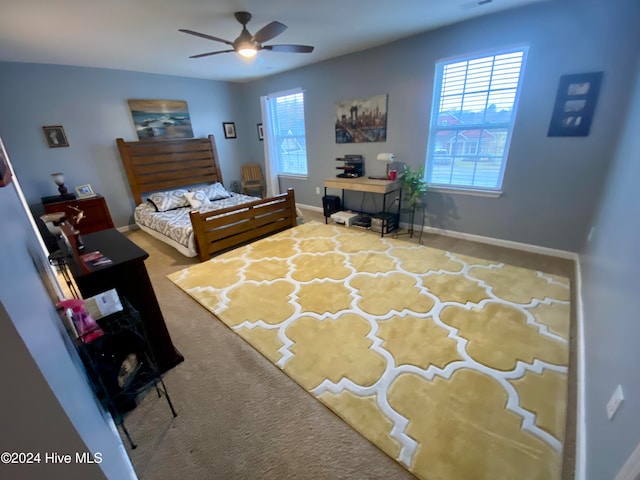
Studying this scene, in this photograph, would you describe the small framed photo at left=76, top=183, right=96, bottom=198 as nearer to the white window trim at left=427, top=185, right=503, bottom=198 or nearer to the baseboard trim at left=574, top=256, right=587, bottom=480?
the white window trim at left=427, top=185, right=503, bottom=198

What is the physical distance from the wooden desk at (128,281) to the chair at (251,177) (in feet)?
12.7

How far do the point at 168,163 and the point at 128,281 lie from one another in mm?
3786

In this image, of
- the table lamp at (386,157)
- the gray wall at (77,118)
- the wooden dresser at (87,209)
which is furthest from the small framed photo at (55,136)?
the table lamp at (386,157)

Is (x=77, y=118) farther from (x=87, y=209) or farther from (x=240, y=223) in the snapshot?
(x=240, y=223)

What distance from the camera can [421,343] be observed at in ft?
5.87

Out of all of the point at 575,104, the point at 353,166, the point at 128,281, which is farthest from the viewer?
the point at 353,166

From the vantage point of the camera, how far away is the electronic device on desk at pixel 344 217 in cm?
407

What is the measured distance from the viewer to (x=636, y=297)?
97 cm

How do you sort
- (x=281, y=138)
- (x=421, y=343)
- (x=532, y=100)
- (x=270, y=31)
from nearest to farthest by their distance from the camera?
(x=421, y=343) < (x=270, y=31) < (x=532, y=100) < (x=281, y=138)

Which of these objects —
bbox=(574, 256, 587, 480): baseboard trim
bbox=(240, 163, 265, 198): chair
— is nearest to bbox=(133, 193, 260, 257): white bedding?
bbox=(240, 163, 265, 198): chair

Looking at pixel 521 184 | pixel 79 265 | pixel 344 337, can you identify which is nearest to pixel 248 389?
pixel 344 337

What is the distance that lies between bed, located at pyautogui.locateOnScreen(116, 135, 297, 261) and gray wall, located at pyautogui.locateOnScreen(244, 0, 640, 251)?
1815 millimetres

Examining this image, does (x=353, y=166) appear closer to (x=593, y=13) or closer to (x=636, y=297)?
(x=593, y=13)

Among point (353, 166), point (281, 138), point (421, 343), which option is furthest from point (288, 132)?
point (421, 343)
